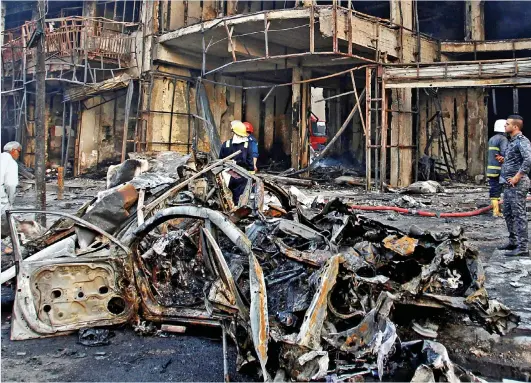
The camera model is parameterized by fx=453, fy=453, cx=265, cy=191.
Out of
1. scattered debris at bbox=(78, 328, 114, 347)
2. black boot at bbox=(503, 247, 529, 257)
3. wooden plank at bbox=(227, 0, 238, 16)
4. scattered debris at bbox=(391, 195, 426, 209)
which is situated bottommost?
scattered debris at bbox=(78, 328, 114, 347)

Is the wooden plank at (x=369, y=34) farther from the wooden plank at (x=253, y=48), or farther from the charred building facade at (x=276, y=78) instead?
the wooden plank at (x=253, y=48)

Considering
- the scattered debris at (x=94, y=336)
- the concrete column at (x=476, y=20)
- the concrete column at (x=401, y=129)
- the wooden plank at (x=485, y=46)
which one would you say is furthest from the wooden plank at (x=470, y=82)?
the scattered debris at (x=94, y=336)

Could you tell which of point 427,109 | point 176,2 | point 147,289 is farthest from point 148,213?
point 427,109

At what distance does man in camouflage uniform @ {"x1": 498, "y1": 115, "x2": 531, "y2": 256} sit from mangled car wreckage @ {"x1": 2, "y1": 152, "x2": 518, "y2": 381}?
2555 millimetres

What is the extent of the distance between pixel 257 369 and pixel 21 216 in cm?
622

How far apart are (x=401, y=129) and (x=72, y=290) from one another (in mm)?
12242

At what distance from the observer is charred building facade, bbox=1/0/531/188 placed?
1282 cm

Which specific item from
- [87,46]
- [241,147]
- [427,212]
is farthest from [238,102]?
[241,147]

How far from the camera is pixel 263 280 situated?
9.69 ft

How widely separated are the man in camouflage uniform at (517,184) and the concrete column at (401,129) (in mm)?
7500

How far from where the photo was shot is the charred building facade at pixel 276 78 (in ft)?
42.1

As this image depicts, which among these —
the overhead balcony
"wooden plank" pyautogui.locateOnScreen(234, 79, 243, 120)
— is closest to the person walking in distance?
the overhead balcony

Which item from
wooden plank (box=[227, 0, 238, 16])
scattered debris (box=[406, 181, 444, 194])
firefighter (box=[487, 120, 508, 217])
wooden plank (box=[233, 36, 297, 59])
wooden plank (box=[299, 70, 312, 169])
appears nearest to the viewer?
firefighter (box=[487, 120, 508, 217])

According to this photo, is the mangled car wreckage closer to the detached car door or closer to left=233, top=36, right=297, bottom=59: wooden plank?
the detached car door
